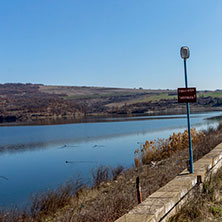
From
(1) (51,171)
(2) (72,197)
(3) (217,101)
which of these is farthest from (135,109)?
(2) (72,197)

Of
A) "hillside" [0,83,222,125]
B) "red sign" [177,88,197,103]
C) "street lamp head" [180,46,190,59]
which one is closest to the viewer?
"red sign" [177,88,197,103]

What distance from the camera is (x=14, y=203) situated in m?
10.6

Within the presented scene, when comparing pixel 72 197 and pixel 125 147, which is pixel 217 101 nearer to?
pixel 125 147

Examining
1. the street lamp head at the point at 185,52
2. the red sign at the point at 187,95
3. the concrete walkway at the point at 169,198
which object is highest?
the street lamp head at the point at 185,52

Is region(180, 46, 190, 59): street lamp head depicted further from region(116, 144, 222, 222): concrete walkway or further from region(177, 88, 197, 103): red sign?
region(116, 144, 222, 222): concrete walkway

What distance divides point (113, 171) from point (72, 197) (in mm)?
3184

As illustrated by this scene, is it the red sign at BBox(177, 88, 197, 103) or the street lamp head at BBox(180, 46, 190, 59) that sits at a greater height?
the street lamp head at BBox(180, 46, 190, 59)

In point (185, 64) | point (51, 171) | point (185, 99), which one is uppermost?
point (185, 64)

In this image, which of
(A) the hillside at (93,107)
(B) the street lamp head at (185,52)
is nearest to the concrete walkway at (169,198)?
(B) the street lamp head at (185,52)

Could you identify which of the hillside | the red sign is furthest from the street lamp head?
the hillside

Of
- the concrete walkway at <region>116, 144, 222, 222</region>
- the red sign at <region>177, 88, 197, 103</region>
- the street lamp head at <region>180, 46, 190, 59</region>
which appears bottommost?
the concrete walkway at <region>116, 144, 222, 222</region>

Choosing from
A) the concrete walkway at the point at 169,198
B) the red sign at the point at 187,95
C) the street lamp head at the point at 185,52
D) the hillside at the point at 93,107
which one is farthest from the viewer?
the hillside at the point at 93,107

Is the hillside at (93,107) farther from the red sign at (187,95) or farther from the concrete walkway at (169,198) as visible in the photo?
the concrete walkway at (169,198)

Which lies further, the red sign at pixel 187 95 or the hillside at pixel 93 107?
the hillside at pixel 93 107
